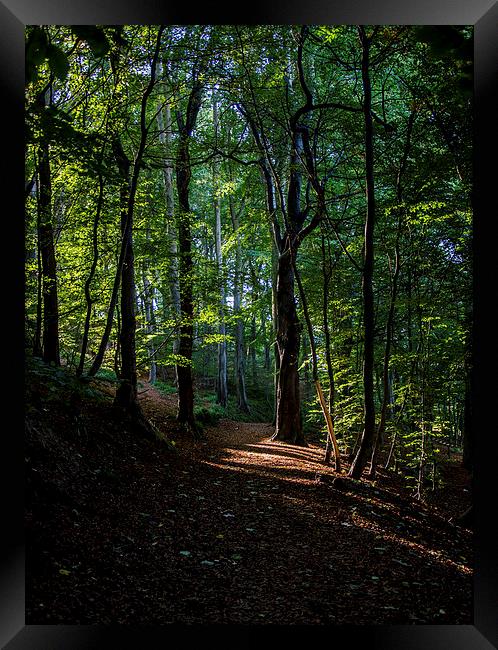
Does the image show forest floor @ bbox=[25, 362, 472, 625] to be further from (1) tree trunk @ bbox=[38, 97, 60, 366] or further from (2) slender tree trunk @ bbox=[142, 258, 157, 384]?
(2) slender tree trunk @ bbox=[142, 258, 157, 384]

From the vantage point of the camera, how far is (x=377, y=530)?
3.69 metres

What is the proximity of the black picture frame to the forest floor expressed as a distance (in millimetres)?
198

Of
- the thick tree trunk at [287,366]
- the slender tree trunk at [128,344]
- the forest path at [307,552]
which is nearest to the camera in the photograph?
the forest path at [307,552]

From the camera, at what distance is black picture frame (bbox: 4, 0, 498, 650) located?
181cm

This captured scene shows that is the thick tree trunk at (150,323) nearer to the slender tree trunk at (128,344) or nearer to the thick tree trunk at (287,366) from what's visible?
the slender tree trunk at (128,344)

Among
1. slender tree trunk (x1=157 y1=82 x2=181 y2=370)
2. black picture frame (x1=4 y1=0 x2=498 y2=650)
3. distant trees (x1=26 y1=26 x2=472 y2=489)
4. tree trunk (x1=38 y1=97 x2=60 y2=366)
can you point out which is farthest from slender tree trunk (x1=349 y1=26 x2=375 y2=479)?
tree trunk (x1=38 y1=97 x2=60 y2=366)

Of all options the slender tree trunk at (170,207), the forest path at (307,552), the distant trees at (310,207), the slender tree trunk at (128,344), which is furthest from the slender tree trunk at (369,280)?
the slender tree trunk at (170,207)
